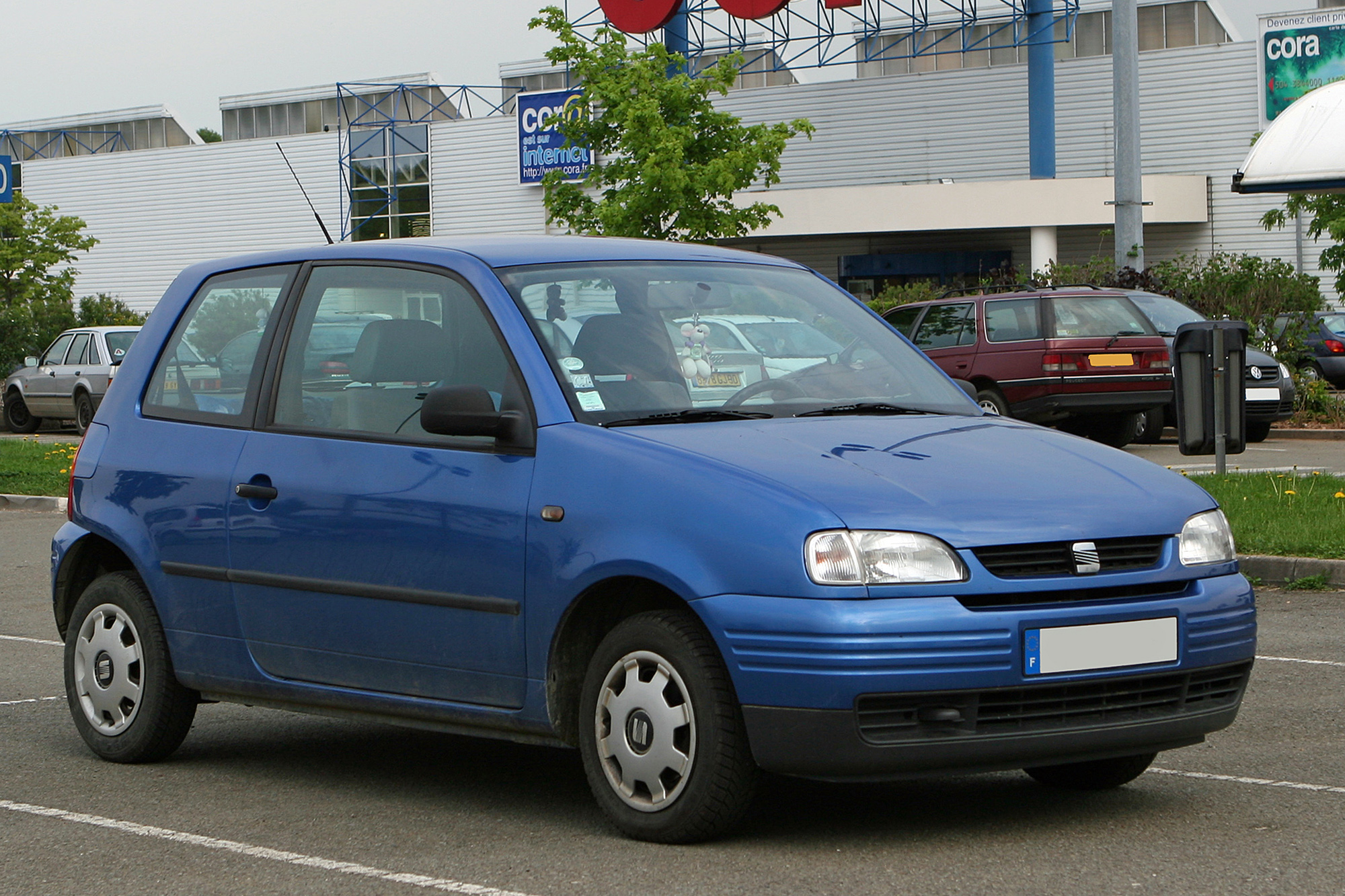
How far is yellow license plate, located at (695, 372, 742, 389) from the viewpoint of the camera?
17.0 ft

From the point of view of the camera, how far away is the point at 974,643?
4.26 m

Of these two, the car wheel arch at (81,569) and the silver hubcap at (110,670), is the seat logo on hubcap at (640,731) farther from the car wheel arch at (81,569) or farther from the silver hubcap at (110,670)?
the car wheel arch at (81,569)

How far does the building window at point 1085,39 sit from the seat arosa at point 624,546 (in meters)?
47.6

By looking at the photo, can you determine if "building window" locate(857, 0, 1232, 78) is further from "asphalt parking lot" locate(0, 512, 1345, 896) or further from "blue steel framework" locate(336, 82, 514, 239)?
"asphalt parking lot" locate(0, 512, 1345, 896)

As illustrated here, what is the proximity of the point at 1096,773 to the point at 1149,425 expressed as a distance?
17.7m

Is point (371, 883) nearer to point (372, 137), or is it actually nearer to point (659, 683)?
point (659, 683)

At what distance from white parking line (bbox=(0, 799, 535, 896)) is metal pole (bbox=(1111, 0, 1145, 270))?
24367mm

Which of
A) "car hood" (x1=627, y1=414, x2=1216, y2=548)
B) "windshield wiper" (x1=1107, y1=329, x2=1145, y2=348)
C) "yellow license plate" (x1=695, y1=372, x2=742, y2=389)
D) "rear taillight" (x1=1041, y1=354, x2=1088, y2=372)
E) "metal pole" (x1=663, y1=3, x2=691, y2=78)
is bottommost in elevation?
"car hood" (x1=627, y1=414, x2=1216, y2=548)

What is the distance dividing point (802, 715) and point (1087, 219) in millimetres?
41776

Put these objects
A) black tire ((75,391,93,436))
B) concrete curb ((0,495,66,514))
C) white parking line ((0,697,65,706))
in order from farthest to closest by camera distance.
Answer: black tire ((75,391,93,436)), concrete curb ((0,495,66,514)), white parking line ((0,697,65,706))

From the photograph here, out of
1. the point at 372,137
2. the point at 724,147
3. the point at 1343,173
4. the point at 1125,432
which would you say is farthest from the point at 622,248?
the point at 372,137

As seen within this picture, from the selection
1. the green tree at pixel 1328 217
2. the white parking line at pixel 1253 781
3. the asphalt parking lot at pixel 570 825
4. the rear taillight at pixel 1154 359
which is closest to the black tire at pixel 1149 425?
the rear taillight at pixel 1154 359

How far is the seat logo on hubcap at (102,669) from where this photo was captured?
616 cm

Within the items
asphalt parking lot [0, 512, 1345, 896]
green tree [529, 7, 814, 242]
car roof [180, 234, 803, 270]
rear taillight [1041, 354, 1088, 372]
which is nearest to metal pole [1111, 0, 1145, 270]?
green tree [529, 7, 814, 242]
